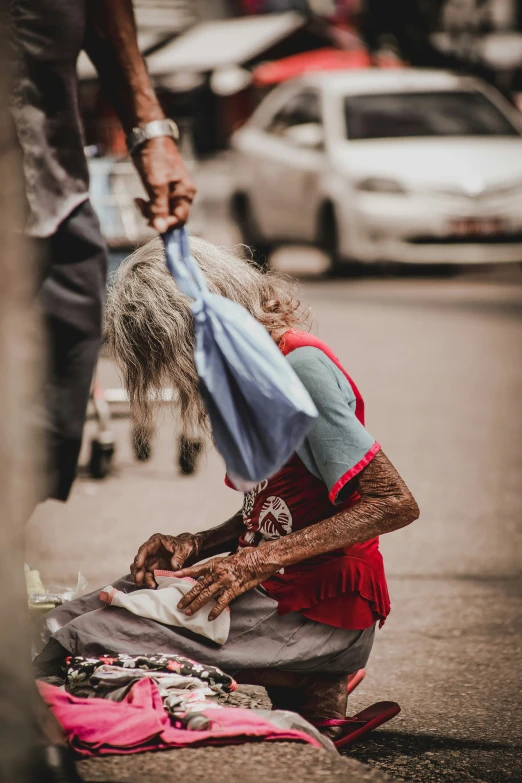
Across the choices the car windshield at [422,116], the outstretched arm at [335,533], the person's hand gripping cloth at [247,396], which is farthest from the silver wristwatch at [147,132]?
the car windshield at [422,116]

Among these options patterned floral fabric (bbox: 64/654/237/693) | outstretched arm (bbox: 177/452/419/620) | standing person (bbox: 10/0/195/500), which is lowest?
patterned floral fabric (bbox: 64/654/237/693)

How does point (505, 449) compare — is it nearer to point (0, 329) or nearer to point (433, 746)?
point (433, 746)

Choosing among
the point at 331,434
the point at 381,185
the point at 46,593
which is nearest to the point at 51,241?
the point at 331,434

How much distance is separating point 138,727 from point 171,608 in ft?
1.36

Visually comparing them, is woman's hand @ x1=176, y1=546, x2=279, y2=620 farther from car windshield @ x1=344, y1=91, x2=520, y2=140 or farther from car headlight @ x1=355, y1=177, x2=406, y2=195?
A: car windshield @ x1=344, y1=91, x2=520, y2=140

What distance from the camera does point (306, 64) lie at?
2620 cm

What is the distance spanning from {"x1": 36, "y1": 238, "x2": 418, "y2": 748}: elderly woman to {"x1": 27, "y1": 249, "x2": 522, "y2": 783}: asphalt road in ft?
0.94

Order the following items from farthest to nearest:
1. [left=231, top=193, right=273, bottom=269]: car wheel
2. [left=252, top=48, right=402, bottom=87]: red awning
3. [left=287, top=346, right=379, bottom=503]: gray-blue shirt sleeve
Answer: [left=252, top=48, right=402, bottom=87]: red awning < [left=231, top=193, right=273, bottom=269]: car wheel < [left=287, top=346, right=379, bottom=503]: gray-blue shirt sleeve

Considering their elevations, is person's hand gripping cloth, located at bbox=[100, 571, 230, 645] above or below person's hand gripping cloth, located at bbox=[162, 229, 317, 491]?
below

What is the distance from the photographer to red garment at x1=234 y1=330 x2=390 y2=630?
2.94m

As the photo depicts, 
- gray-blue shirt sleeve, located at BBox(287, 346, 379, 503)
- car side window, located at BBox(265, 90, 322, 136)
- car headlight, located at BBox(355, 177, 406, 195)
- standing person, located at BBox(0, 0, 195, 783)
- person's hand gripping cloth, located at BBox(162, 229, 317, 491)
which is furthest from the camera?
car side window, located at BBox(265, 90, 322, 136)

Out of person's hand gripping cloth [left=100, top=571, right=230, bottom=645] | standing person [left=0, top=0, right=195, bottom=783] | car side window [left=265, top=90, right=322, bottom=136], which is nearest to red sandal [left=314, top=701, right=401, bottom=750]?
person's hand gripping cloth [left=100, top=571, right=230, bottom=645]

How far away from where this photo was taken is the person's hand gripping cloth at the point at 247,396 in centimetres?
243

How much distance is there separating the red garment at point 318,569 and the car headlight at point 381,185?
8993 mm
